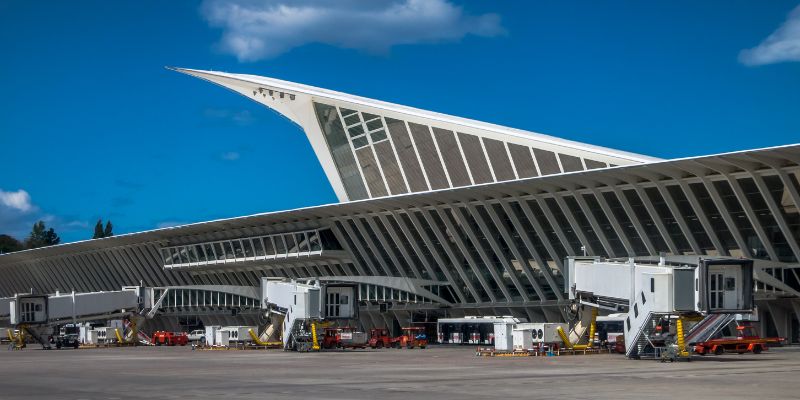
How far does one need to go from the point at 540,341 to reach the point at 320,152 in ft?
136

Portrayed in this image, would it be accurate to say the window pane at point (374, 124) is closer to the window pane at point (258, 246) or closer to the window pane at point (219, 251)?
the window pane at point (258, 246)

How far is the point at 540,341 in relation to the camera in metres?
51.5

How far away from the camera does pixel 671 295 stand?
139 feet

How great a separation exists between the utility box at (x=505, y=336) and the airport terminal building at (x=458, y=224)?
11228 millimetres

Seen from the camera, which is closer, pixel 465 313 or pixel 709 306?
pixel 709 306

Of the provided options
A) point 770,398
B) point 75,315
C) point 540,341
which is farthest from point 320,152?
point 770,398

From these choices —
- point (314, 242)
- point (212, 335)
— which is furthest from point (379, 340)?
point (314, 242)

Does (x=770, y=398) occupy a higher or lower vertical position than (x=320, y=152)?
lower

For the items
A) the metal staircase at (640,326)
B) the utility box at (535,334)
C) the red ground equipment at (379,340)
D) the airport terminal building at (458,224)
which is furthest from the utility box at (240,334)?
the metal staircase at (640,326)

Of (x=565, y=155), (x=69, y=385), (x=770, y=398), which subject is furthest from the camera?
(x=565, y=155)

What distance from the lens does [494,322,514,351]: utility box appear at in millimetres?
52344

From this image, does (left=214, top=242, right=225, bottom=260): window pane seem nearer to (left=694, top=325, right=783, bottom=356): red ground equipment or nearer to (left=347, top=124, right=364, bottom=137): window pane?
(left=347, top=124, right=364, bottom=137): window pane

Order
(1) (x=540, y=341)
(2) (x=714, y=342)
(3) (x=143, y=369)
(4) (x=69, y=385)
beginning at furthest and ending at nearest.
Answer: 1. (1) (x=540, y=341)
2. (2) (x=714, y=342)
3. (3) (x=143, y=369)
4. (4) (x=69, y=385)

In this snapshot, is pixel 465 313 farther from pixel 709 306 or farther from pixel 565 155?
pixel 709 306
